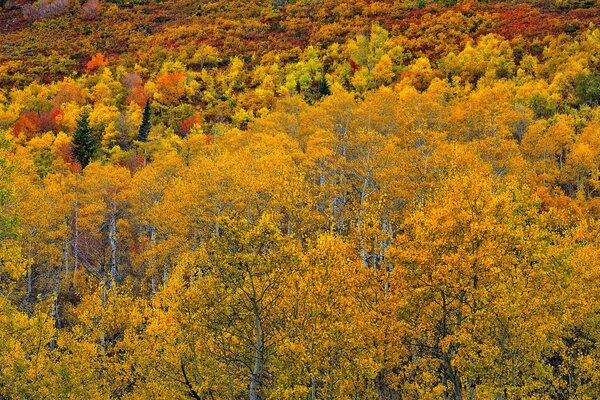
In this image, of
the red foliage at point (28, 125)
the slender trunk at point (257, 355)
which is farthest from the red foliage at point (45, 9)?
the slender trunk at point (257, 355)

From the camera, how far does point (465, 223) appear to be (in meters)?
19.0

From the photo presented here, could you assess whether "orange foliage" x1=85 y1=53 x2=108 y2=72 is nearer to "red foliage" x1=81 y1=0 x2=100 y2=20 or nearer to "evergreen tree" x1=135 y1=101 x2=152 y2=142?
"evergreen tree" x1=135 y1=101 x2=152 y2=142

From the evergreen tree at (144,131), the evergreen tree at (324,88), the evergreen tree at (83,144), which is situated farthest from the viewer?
the evergreen tree at (324,88)

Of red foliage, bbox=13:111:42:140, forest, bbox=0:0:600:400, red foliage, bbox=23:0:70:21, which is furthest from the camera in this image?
red foliage, bbox=23:0:70:21

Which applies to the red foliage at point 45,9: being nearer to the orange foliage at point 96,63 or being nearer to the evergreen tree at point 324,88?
the orange foliage at point 96,63

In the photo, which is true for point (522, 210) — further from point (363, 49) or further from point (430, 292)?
point (363, 49)

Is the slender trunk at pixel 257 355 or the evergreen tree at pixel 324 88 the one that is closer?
the slender trunk at pixel 257 355

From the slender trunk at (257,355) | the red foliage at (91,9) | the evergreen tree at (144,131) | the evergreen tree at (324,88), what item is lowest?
the evergreen tree at (324,88)

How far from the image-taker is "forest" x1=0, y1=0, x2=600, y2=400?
1852 cm

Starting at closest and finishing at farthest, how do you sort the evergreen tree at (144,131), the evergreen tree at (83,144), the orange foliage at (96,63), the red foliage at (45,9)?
the evergreen tree at (83,144)
the evergreen tree at (144,131)
the orange foliage at (96,63)
the red foliage at (45,9)

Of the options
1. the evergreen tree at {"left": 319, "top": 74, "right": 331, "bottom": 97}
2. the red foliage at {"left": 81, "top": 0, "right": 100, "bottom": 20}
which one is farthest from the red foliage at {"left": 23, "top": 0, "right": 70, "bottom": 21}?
the evergreen tree at {"left": 319, "top": 74, "right": 331, "bottom": 97}

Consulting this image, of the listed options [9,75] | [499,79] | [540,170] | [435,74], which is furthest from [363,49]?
[9,75]

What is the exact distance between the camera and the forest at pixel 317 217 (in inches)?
729

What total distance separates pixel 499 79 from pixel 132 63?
72.4 m
